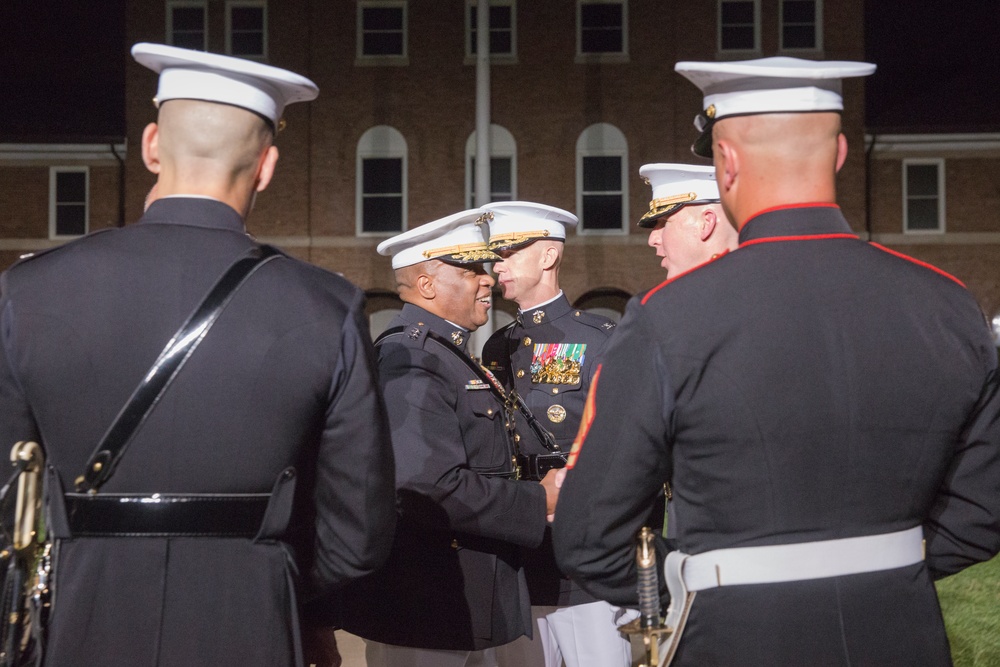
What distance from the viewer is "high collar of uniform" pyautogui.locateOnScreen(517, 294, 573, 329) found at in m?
5.33

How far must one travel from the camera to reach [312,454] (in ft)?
7.97

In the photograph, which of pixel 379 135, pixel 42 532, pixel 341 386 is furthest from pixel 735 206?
pixel 379 135

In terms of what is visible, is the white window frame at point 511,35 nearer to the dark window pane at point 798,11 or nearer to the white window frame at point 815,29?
the white window frame at point 815,29

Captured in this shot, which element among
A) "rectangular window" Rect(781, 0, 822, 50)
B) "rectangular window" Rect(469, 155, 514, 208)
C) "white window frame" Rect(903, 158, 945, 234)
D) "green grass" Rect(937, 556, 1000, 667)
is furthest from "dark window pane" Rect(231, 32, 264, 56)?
"green grass" Rect(937, 556, 1000, 667)

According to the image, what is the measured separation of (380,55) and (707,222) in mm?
19259

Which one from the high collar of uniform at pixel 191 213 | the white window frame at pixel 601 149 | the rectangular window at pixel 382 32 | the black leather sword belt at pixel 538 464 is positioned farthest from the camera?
the rectangular window at pixel 382 32

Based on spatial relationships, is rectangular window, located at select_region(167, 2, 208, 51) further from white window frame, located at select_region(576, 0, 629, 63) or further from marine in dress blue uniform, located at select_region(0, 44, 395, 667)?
marine in dress blue uniform, located at select_region(0, 44, 395, 667)

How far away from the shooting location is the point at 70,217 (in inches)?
914

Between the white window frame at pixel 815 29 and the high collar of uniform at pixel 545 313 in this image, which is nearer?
the high collar of uniform at pixel 545 313

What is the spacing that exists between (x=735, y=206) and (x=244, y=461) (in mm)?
1226

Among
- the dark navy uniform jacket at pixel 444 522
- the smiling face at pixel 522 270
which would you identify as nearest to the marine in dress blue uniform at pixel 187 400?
the dark navy uniform jacket at pixel 444 522

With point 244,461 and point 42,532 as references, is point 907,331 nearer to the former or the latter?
point 244,461

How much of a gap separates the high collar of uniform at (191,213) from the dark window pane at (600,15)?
Result: 21.3 metres

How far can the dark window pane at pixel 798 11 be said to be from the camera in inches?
894
